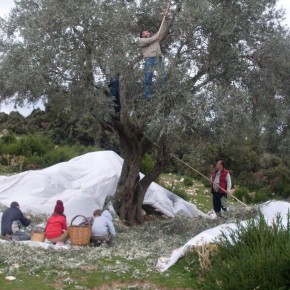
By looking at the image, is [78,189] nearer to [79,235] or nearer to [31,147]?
[79,235]

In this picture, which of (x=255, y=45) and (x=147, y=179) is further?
(x=147, y=179)

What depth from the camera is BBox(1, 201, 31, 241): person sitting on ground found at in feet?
40.2

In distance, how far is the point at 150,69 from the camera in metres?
12.3

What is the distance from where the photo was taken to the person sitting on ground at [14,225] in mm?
12250

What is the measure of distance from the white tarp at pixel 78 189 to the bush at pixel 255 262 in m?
6.63

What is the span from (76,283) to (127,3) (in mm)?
6331

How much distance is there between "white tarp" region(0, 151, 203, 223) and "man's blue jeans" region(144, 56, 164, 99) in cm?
385

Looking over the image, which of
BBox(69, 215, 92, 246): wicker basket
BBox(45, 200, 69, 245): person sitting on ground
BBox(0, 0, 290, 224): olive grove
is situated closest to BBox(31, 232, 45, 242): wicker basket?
BBox(45, 200, 69, 245): person sitting on ground

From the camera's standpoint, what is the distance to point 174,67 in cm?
1213

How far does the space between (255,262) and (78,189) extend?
30.3 ft

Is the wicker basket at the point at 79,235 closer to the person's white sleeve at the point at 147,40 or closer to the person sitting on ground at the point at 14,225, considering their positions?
the person sitting on ground at the point at 14,225

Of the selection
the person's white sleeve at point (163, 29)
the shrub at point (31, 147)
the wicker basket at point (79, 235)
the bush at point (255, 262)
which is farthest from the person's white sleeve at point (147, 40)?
the shrub at point (31, 147)

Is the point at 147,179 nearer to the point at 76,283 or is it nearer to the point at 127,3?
the point at 127,3

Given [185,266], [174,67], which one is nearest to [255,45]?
[174,67]
